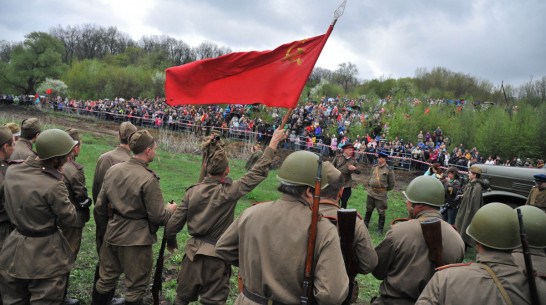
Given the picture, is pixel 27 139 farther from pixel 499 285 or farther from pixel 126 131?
pixel 499 285

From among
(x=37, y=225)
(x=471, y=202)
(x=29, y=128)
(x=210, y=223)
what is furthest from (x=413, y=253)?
(x=471, y=202)

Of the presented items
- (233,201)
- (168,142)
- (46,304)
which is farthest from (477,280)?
(168,142)

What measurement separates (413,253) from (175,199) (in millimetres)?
7664

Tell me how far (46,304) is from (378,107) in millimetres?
34040

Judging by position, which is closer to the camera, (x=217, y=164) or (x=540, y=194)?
(x=217, y=164)

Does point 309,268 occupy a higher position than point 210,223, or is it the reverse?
point 309,268

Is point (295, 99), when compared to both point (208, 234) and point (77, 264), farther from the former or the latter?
point (77, 264)

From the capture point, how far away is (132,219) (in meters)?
3.98

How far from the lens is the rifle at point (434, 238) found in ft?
9.78

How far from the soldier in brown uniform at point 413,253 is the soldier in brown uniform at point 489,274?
19.8 inches

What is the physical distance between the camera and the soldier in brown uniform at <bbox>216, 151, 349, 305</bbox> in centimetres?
227

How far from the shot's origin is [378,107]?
35.0 meters

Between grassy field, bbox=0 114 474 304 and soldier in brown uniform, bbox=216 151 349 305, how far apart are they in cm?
269

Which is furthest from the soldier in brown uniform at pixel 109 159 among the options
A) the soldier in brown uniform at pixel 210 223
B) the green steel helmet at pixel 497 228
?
the green steel helmet at pixel 497 228
